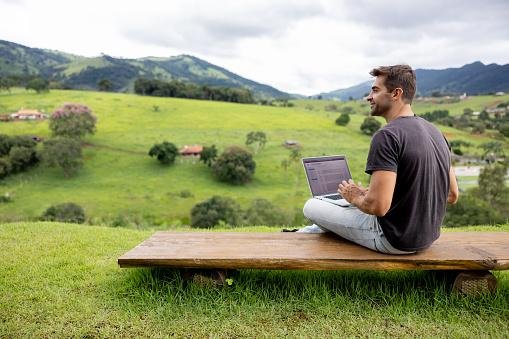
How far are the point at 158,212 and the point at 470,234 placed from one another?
49.1 metres

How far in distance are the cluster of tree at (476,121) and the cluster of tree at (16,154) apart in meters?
87.2

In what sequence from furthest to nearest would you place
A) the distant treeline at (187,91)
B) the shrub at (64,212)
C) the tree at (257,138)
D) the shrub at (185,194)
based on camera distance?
the distant treeline at (187,91) → the tree at (257,138) → the shrub at (185,194) → the shrub at (64,212)

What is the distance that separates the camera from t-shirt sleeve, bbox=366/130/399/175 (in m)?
4.26

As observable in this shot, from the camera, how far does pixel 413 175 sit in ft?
14.5

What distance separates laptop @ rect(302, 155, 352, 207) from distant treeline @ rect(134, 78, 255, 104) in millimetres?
118902

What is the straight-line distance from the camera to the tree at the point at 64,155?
6272 cm

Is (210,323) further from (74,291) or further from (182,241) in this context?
(74,291)

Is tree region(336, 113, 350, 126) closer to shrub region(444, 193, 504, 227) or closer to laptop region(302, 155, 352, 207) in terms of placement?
shrub region(444, 193, 504, 227)

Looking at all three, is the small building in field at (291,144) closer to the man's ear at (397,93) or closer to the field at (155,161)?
the field at (155,161)

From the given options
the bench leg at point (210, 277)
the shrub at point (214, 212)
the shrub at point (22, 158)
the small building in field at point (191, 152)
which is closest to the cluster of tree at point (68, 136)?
the shrub at point (22, 158)

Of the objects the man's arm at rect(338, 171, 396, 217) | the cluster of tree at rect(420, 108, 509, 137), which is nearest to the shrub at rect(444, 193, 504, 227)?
the man's arm at rect(338, 171, 396, 217)

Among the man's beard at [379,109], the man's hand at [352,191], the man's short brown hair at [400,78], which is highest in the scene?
the man's short brown hair at [400,78]

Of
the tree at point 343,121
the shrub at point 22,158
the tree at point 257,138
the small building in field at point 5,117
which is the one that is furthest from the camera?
the tree at point 343,121

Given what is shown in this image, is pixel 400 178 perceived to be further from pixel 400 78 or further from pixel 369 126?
pixel 369 126
